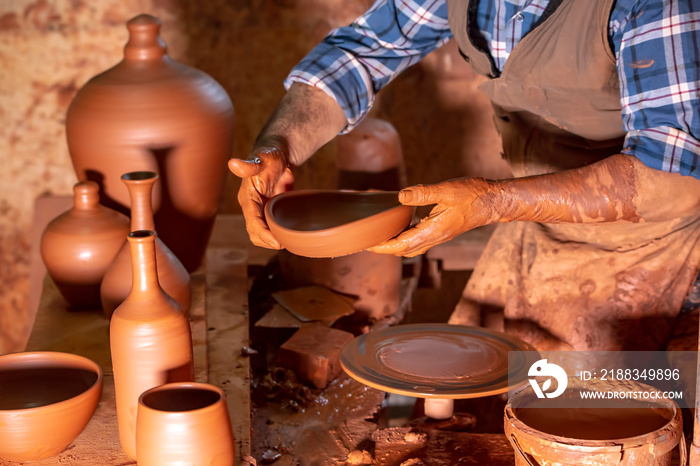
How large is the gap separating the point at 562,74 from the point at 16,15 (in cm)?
274

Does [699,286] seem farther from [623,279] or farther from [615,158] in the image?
[615,158]

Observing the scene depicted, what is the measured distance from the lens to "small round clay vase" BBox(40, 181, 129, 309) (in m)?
2.45

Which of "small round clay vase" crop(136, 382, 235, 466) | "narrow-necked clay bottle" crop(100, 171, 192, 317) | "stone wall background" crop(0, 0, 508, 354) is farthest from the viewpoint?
"stone wall background" crop(0, 0, 508, 354)

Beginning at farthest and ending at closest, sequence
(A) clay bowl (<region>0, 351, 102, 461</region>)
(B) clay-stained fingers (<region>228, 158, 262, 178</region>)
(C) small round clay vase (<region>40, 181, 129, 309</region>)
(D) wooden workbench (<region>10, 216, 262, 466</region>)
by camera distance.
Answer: (C) small round clay vase (<region>40, 181, 129, 309</region>) → (B) clay-stained fingers (<region>228, 158, 262, 178</region>) → (D) wooden workbench (<region>10, 216, 262, 466</region>) → (A) clay bowl (<region>0, 351, 102, 461</region>)

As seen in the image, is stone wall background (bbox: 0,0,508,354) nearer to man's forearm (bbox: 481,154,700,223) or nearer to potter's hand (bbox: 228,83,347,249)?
potter's hand (bbox: 228,83,347,249)

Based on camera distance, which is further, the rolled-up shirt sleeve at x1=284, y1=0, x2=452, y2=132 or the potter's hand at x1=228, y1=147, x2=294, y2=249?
the rolled-up shirt sleeve at x1=284, y1=0, x2=452, y2=132

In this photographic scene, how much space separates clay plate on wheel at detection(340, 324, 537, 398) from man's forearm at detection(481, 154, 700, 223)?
1.62ft

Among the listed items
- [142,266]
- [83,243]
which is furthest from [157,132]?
[142,266]

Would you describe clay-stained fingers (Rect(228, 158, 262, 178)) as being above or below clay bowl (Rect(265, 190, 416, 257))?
above

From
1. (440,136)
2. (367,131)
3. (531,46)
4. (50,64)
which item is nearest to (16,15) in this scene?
(50,64)

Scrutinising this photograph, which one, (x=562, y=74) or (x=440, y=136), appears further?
(x=440, y=136)

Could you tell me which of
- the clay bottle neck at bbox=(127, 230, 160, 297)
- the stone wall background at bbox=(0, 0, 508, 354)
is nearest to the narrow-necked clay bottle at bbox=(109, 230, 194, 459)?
the clay bottle neck at bbox=(127, 230, 160, 297)

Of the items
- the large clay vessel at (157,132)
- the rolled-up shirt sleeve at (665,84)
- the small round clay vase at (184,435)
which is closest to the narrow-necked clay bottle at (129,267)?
the large clay vessel at (157,132)

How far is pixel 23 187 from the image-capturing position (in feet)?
Answer: 13.0
